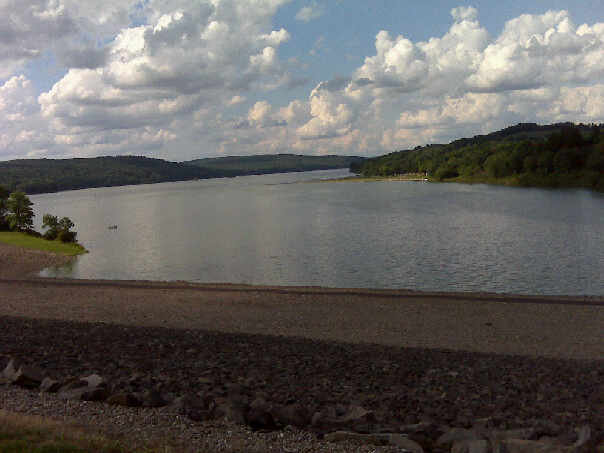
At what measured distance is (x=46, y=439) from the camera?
Answer: 777 centimetres

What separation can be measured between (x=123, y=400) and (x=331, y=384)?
5283mm

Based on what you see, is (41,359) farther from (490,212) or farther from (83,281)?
(490,212)

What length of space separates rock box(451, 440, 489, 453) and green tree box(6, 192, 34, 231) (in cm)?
6403

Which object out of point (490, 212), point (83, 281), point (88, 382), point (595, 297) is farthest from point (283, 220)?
point (88, 382)

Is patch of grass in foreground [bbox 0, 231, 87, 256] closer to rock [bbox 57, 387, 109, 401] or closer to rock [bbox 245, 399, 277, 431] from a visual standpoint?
rock [bbox 57, 387, 109, 401]

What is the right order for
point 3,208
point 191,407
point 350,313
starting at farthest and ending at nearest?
point 3,208
point 350,313
point 191,407

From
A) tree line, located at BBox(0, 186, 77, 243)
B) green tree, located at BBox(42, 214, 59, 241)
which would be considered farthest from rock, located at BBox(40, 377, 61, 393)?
tree line, located at BBox(0, 186, 77, 243)

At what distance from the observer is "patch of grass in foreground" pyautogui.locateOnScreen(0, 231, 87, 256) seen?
4944cm

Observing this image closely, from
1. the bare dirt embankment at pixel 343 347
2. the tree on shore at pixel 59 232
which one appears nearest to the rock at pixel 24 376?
the bare dirt embankment at pixel 343 347

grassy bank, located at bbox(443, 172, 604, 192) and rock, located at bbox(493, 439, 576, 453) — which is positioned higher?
grassy bank, located at bbox(443, 172, 604, 192)

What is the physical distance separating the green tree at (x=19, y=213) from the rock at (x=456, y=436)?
6353cm

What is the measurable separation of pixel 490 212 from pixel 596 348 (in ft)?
172

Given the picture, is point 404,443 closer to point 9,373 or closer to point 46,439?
point 46,439

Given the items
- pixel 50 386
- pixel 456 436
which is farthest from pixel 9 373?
pixel 456 436
